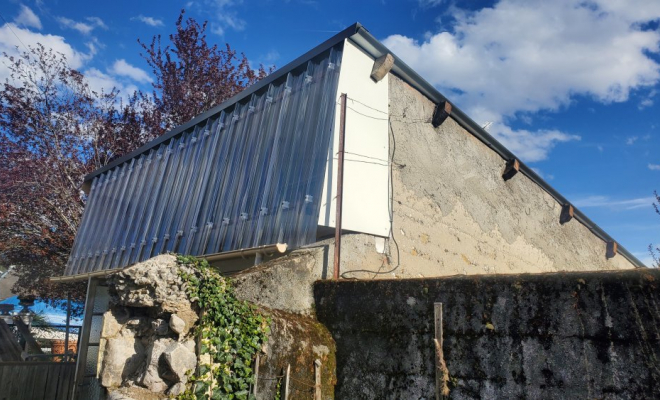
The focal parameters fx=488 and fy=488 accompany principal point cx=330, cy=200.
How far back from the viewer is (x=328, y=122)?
20.1ft

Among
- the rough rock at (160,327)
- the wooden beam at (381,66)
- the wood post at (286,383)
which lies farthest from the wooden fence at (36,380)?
the wooden beam at (381,66)

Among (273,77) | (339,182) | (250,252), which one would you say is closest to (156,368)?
(250,252)

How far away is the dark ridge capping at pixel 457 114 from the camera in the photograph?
6.62 meters

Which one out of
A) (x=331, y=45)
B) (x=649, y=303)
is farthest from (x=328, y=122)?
(x=649, y=303)

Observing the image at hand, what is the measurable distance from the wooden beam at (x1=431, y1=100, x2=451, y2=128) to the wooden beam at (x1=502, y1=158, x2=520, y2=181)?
2.52m

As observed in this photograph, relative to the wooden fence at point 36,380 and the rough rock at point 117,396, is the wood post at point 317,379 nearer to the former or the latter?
the rough rock at point 117,396

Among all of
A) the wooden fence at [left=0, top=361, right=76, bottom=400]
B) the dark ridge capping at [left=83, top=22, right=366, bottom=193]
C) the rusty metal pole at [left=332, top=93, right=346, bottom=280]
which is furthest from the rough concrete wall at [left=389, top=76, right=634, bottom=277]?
the wooden fence at [left=0, top=361, right=76, bottom=400]

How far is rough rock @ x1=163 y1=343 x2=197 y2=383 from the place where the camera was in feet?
13.4

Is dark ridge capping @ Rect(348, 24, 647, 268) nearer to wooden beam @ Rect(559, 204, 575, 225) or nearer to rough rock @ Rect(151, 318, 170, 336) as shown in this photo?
wooden beam @ Rect(559, 204, 575, 225)

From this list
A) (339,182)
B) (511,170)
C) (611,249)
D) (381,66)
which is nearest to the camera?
(339,182)

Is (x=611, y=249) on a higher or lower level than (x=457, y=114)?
lower

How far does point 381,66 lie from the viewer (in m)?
6.77

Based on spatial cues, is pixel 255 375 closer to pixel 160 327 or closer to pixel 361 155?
pixel 160 327

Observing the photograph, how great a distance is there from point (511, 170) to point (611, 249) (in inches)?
226
